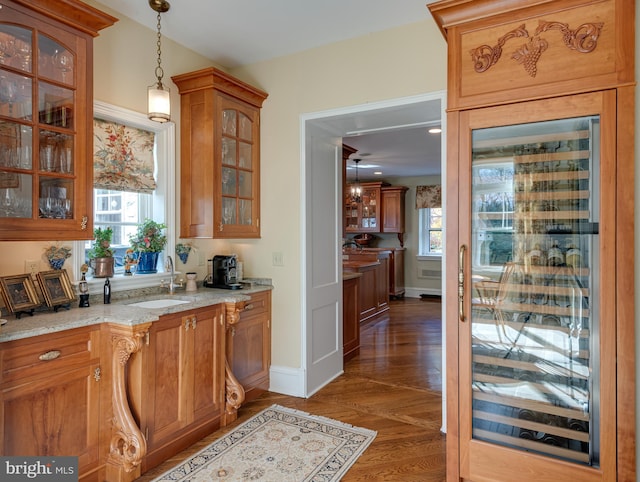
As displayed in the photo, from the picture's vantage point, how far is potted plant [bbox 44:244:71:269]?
2.30m

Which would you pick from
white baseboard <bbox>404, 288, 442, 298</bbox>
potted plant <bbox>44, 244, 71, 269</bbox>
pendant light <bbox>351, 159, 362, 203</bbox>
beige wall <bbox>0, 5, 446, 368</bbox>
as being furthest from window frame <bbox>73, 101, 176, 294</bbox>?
white baseboard <bbox>404, 288, 442, 298</bbox>

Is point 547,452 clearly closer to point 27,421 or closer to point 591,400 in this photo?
point 591,400

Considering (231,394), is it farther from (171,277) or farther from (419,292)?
(419,292)

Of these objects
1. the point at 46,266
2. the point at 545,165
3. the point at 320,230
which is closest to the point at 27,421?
the point at 46,266

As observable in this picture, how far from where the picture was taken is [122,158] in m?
2.80

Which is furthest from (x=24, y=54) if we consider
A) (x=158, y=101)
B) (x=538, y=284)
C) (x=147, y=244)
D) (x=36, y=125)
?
(x=538, y=284)

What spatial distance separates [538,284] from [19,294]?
268 centimetres

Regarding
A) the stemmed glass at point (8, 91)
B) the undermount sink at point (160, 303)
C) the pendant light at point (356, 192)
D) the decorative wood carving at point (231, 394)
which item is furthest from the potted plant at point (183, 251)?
the pendant light at point (356, 192)

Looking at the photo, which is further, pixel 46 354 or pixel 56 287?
pixel 56 287

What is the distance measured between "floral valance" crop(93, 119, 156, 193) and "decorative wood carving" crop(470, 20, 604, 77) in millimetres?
2315

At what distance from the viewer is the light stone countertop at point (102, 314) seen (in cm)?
183

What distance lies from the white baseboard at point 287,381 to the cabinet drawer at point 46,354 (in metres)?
1.69

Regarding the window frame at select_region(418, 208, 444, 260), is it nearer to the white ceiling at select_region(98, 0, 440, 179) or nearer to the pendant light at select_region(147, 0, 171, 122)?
the white ceiling at select_region(98, 0, 440, 179)

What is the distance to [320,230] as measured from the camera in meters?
3.62
